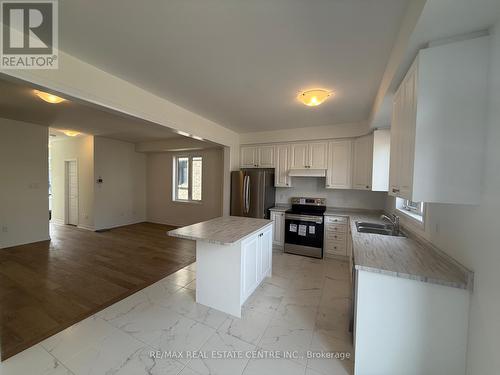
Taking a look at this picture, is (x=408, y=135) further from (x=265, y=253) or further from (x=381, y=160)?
(x=265, y=253)

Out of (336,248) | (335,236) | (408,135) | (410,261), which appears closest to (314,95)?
(408,135)

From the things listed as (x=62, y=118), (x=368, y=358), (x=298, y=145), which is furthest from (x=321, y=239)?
(x=62, y=118)

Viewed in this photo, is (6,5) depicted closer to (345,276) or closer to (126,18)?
(126,18)

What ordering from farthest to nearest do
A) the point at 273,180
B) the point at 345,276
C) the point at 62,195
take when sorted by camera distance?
1. the point at 62,195
2. the point at 273,180
3. the point at 345,276

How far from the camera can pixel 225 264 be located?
2.19 meters

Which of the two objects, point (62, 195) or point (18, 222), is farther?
point (62, 195)

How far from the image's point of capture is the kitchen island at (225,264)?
6.94 ft

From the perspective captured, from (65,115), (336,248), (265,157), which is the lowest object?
(336,248)

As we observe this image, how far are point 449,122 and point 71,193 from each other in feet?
27.0

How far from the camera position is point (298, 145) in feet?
14.0

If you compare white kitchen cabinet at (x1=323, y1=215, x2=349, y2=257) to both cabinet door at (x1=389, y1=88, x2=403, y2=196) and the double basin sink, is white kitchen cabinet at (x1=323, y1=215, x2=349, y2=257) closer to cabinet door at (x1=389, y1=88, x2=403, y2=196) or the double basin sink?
the double basin sink

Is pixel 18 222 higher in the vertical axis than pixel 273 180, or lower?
lower

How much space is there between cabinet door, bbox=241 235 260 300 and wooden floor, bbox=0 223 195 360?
1443 millimetres

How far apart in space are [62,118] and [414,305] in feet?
19.2
